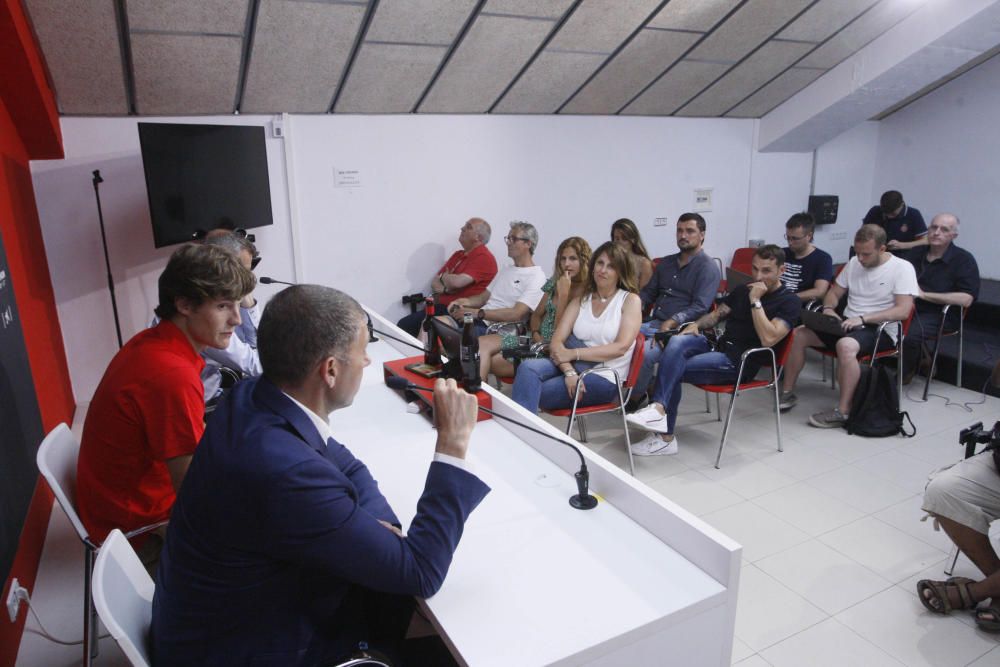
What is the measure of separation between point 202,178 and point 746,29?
3856 millimetres

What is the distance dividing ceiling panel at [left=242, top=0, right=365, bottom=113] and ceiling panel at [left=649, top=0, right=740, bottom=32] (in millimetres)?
1991

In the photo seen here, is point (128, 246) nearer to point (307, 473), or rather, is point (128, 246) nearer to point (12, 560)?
point (12, 560)

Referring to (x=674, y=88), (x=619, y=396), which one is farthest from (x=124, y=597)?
(x=674, y=88)

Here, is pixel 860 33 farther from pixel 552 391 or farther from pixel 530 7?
pixel 552 391

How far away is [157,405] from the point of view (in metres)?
1.74

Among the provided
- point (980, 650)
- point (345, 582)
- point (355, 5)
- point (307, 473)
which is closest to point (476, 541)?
point (345, 582)

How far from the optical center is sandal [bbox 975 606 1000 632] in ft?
7.46

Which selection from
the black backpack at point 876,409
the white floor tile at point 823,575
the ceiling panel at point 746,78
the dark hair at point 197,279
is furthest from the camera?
the ceiling panel at point 746,78

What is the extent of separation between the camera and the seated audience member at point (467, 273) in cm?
491

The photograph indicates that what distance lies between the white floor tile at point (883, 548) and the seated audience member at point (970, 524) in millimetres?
225

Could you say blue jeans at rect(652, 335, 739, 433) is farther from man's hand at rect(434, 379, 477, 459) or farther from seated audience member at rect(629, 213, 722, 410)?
man's hand at rect(434, 379, 477, 459)

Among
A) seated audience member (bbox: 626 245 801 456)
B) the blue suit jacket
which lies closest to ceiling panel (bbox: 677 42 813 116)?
seated audience member (bbox: 626 245 801 456)

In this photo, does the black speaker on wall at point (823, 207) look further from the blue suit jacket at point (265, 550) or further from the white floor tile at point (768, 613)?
the blue suit jacket at point (265, 550)

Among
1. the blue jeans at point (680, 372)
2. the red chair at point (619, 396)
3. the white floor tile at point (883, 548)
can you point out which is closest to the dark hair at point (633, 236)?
the blue jeans at point (680, 372)
